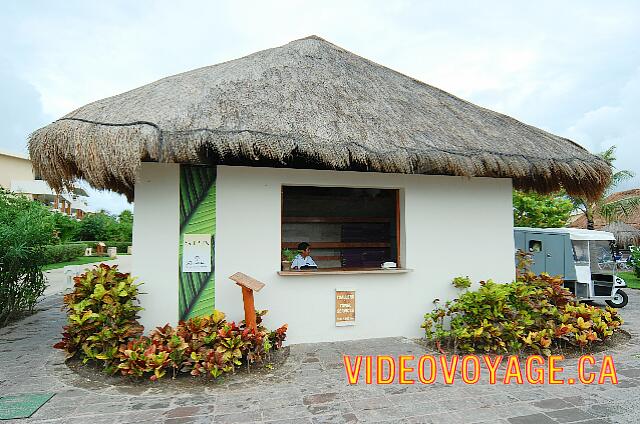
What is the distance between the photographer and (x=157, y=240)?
4.66 m

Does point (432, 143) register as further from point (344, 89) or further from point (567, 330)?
point (567, 330)

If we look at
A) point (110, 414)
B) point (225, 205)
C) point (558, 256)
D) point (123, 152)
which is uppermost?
point (123, 152)

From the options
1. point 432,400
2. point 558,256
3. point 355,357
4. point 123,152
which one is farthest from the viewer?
point 558,256

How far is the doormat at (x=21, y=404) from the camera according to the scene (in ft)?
10.1

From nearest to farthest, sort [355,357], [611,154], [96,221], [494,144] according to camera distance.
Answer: [355,357]
[494,144]
[611,154]
[96,221]

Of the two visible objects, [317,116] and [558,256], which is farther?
[558,256]

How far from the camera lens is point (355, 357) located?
14.6 feet

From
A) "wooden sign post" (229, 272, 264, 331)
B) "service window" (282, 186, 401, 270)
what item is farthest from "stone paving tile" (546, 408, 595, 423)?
"service window" (282, 186, 401, 270)

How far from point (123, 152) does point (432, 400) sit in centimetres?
366

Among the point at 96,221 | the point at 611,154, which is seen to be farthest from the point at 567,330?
the point at 96,221

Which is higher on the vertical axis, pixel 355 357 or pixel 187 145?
pixel 187 145

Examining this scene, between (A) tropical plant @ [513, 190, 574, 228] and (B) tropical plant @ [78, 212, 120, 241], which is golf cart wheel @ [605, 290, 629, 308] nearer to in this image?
(A) tropical plant @ [513, 190, 574, 228]

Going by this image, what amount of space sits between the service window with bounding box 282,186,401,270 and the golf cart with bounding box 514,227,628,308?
3.24m

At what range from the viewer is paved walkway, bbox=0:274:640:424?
3082 mm
